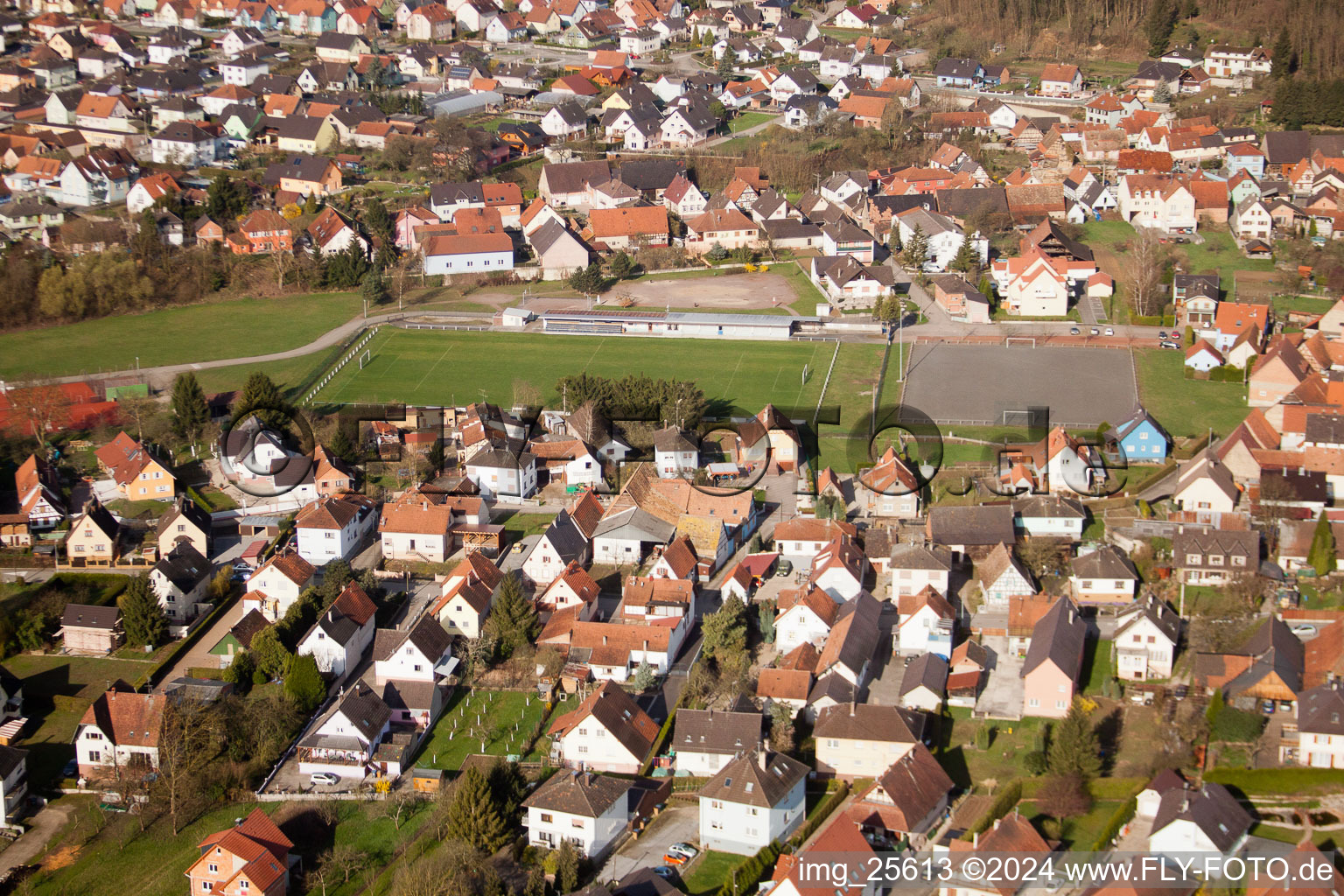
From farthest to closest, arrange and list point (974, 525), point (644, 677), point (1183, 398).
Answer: point (1183, 398) < point (974, 525) < point (644, 677)

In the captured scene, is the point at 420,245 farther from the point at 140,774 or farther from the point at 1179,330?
the point at 140,774

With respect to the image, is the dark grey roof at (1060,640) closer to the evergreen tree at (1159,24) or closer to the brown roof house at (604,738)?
the brown roof house at (604,738)

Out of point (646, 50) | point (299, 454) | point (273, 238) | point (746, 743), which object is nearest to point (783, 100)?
Result: point (646, 50)

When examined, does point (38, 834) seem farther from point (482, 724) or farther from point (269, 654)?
point (482, 724)

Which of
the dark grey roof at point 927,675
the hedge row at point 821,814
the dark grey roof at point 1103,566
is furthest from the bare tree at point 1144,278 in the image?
the hedge row at point 821,814

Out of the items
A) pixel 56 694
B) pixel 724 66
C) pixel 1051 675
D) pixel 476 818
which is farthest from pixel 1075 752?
pixel 724 66

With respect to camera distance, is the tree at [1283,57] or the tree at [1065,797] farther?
the tree at [1283,57]
